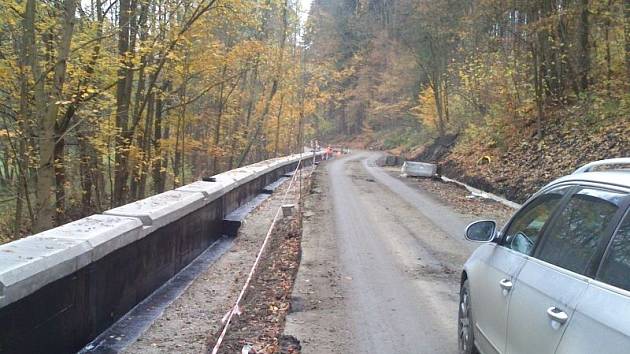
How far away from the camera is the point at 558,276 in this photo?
119 inches

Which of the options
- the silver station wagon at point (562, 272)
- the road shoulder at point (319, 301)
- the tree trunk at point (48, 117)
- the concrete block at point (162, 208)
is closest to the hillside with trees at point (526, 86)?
the road shoulder at point (319, 301)

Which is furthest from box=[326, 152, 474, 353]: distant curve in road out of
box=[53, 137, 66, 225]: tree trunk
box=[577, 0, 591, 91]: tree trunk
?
box=[577, 0, 591, 91]: tree trunk

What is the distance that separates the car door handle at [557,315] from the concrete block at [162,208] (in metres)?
5.16

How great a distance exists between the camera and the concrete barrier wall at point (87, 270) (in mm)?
4246

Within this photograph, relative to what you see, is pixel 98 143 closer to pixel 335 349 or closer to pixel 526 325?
pixel 335 349

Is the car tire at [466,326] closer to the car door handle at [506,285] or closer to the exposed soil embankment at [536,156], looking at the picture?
the car door handle at [506,285]

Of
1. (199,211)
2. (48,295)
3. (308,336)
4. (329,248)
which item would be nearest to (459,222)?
(329,248)

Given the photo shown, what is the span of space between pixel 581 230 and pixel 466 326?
207 cm

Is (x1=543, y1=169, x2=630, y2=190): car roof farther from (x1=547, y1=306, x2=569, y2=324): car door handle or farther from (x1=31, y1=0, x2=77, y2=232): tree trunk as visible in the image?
(x1=31, y1=0, x2=77, y2=232): tree trunk

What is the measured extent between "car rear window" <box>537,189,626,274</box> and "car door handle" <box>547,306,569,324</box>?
0.75ft

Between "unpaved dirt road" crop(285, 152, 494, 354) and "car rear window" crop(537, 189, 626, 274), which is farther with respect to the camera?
"unpaved dirt road" crop(285, 152, 494, 354)

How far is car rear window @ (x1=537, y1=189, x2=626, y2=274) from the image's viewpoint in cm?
285

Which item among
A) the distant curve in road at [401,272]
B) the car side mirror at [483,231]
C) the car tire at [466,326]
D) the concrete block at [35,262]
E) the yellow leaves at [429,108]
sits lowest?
the distant curve in road at [401,272]

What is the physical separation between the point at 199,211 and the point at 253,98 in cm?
2757
